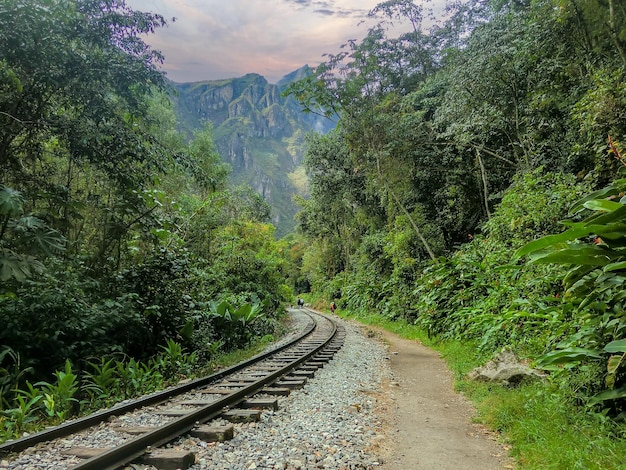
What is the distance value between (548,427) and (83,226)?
1097 cm

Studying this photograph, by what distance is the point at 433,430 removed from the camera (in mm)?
4613

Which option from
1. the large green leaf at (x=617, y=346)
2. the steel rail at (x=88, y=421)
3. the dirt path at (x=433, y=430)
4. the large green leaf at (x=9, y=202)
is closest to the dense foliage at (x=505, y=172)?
the large green leaf at (x=617, y=346)

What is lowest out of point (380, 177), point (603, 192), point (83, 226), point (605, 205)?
point (605, 205)

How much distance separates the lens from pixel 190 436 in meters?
3.87

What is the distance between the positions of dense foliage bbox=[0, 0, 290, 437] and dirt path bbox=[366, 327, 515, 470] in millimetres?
4077

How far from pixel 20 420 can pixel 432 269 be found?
43.8ft

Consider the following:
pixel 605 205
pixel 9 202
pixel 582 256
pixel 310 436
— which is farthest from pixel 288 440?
pixel 9 202

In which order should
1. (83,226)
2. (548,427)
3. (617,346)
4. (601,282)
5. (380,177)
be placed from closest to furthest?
(617,346) < (601,282) < (548,427) < (83,226) < (380,177)

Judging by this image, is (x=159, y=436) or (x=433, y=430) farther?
(x=433, y=430)

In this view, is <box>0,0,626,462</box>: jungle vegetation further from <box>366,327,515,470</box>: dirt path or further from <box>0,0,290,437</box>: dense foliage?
<box>366,327,515,470</box>: dirt path

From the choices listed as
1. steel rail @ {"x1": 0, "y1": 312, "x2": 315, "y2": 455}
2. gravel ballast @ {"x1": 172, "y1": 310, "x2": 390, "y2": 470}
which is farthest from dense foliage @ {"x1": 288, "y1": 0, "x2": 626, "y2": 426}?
steel rail @ {"x1": 0, "y1": 312, "x2": 315, "y2": 455}

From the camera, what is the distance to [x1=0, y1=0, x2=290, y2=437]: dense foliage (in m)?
5.83

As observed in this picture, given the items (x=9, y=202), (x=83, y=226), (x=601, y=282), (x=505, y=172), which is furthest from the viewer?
(x=505, y=172)

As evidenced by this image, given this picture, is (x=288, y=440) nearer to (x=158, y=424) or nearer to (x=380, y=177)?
(x=158, y=424)
